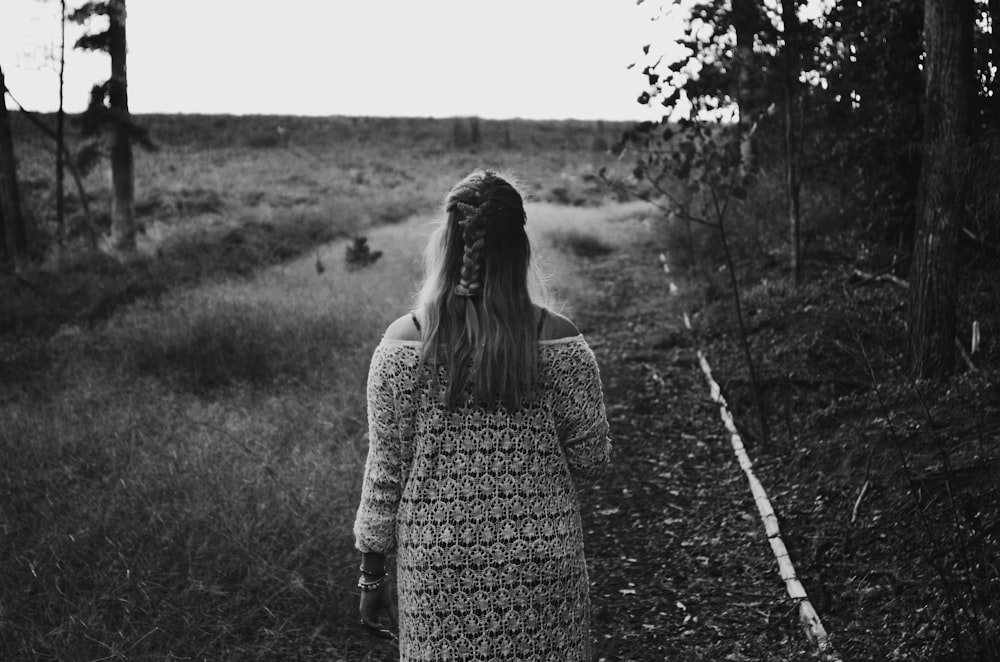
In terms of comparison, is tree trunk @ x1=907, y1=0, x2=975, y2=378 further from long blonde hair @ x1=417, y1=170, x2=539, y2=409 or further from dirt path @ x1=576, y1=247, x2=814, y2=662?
long blonde hair @ x1=417, y1=170, x2=539, y2=409

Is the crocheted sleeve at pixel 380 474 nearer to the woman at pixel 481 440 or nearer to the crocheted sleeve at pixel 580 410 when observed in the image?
the woman at pixel 481 440

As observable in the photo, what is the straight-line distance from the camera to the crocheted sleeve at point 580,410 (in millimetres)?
2295

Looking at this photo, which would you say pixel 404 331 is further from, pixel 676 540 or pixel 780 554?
pixel 676 540

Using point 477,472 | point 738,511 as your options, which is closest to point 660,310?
point 738,511

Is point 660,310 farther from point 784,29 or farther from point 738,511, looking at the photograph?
point 738,511

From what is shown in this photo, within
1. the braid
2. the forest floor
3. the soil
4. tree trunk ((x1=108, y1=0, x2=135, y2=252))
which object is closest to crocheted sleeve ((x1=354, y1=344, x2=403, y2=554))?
the braid

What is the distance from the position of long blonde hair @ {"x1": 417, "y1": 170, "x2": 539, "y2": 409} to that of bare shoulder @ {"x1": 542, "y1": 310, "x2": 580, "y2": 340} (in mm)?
49

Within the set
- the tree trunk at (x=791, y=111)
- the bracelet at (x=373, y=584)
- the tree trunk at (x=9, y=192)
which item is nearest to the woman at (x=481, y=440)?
the bracelet at (x=373, y=584)

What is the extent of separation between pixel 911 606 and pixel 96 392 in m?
6.63

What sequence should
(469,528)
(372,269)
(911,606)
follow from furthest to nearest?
(372,269) → (911,606) → (469,528)

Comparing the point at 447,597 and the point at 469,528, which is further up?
the point at 469,528

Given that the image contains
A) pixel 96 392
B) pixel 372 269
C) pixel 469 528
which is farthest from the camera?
pixel 372 269

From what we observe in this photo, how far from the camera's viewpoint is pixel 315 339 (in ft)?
30.0

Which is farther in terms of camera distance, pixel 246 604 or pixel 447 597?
pixel 246 604
